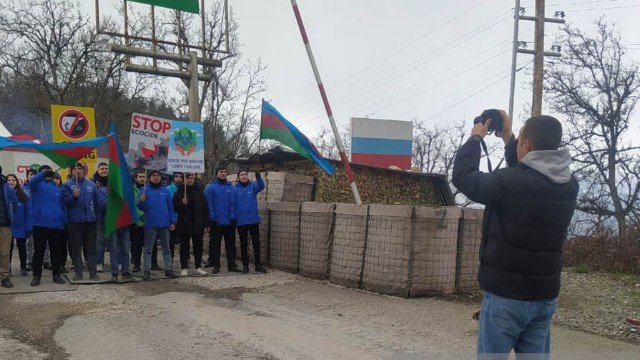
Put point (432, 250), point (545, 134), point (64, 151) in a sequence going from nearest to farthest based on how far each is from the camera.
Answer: point (545, 134)
point (432, 250)
point (64, 151)

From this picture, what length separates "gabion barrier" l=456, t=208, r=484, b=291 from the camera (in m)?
7.66

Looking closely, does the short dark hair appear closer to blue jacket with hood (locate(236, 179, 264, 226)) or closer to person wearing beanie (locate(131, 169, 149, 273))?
blue jacket with hood (locate(236, 179, 264, 226))

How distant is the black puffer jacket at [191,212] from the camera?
30.6ft

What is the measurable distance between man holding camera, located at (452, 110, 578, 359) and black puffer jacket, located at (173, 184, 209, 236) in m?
7.28

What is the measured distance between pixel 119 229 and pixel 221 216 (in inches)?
68.7

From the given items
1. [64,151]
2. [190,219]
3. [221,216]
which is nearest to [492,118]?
[221,216]

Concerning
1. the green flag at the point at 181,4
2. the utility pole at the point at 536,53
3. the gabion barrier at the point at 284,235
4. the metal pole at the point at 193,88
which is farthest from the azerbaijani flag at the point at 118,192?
the utility pole at the point at 536,53

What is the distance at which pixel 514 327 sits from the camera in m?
2.59

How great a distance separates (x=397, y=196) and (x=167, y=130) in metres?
5.97

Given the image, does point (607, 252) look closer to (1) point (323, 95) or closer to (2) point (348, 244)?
(2) point (348, 244)

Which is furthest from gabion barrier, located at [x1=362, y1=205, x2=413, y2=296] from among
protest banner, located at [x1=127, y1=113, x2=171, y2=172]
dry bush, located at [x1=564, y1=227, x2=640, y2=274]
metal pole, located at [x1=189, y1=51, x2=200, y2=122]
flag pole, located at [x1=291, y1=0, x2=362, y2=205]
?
metal pole, located at [x1=189, y1=51, x2=200, y2=122]

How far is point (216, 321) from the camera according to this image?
5.84 metres

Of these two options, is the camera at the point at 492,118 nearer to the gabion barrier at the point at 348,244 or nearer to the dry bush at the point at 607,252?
the gabion barrier at the point at 348,244

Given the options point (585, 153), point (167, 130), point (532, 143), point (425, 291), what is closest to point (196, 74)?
point (167, 130)
